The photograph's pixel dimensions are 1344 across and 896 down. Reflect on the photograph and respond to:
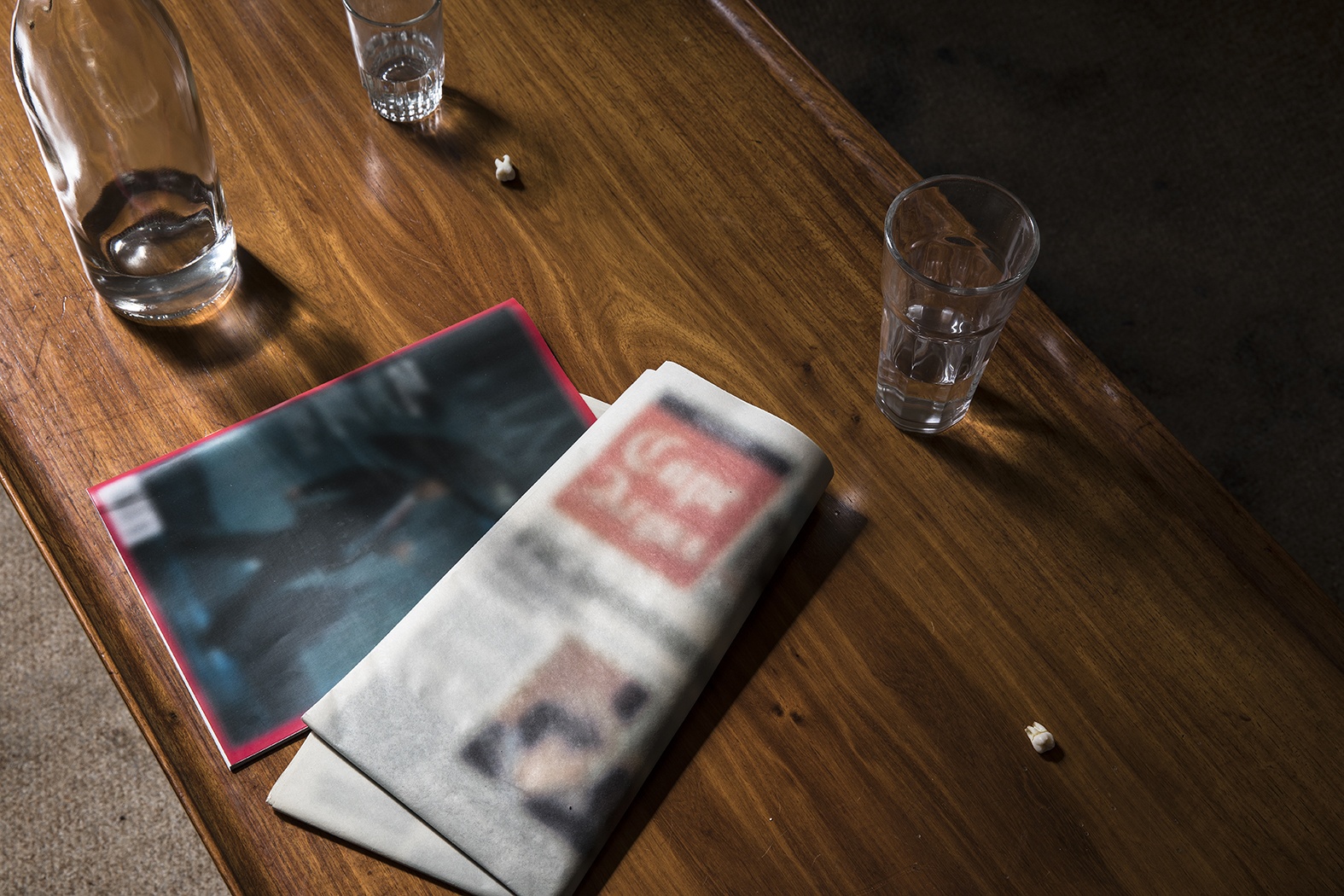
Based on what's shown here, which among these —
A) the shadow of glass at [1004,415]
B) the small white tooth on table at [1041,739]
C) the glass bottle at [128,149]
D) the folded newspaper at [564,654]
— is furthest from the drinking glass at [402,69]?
the small white tooth on table at [1041,739]

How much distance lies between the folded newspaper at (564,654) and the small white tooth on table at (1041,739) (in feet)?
0.47

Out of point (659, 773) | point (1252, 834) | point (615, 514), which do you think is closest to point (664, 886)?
point (659, 773)

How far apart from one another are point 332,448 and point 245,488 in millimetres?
46

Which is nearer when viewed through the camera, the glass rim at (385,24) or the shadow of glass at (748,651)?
the shadow of glass at (748,651)

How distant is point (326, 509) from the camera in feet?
1.77

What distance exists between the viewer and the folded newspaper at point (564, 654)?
46 cm

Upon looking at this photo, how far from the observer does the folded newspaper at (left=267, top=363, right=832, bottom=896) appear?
18.0 inches

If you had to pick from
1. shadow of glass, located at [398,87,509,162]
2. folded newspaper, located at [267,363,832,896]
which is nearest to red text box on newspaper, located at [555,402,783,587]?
folded newspaper, located at [267,363,832,896]

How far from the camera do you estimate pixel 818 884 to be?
47cm

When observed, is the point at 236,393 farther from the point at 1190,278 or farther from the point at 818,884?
the point at 1190,278

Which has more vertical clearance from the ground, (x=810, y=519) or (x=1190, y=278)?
(x=810, y=519)

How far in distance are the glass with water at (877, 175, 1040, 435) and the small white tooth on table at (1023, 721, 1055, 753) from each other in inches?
6.7

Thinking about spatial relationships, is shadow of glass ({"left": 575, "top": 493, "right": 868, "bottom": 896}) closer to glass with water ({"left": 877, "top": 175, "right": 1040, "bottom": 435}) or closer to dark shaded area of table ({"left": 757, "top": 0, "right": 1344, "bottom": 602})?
glass with water ({"left": 877, "top": 175, "right": 1040, "bottom": 435})

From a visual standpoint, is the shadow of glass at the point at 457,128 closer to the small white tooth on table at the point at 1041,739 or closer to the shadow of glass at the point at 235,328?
the shadow of glass at the point at 235,328
